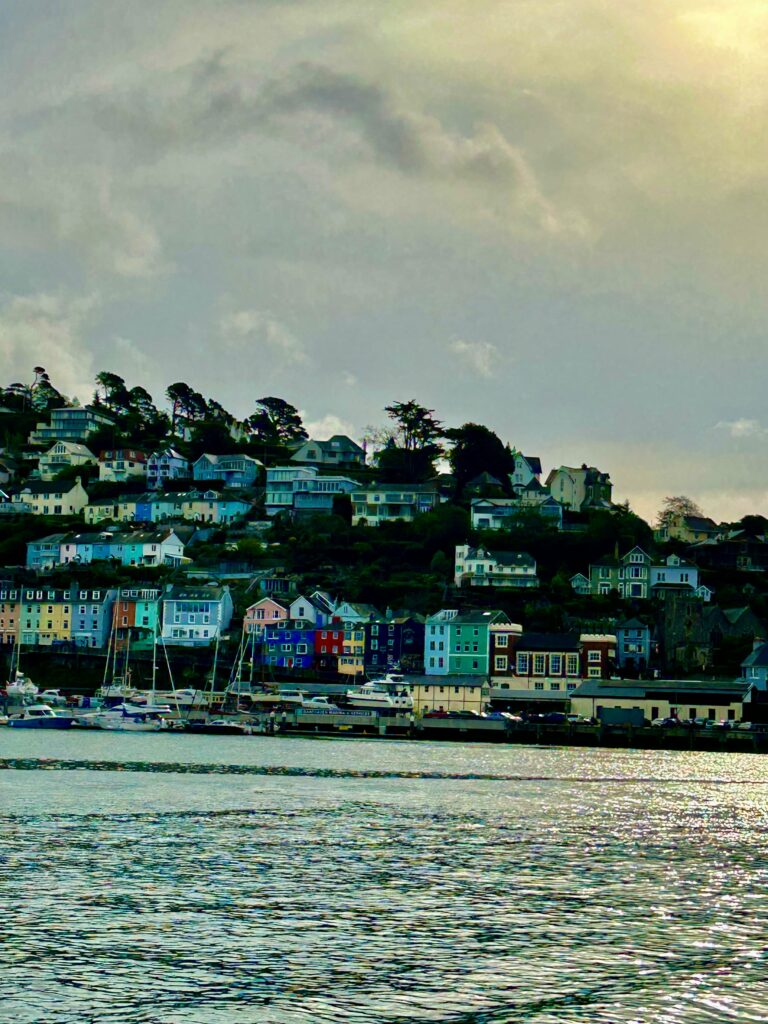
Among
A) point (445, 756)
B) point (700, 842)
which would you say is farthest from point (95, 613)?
point (700, 842)

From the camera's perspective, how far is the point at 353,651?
148 meters

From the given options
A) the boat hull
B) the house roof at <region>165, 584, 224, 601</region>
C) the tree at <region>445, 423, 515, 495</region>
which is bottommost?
the boat hull

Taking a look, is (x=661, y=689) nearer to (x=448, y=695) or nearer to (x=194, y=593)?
(x=448, y=695)

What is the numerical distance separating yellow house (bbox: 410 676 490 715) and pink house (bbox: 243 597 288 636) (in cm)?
2455

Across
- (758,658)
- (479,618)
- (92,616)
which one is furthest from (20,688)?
(758,658)

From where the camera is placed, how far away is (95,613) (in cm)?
15725

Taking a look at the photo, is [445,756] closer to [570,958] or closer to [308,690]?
[308,690]

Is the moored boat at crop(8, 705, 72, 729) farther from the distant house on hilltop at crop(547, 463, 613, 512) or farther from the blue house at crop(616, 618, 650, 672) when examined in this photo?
the distant house on hilltop at crop(547, 463, 613, 512)

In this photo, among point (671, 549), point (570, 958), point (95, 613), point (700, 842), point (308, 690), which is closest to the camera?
point (570, 958)

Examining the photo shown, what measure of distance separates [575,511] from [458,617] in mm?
51329

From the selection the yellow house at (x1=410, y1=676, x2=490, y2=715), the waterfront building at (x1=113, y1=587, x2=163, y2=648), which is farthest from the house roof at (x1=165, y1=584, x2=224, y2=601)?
the yellow house at (x1=410, y1=676, x2=490, y2=715)

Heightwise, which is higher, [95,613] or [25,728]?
[95,613]

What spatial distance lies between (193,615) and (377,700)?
31244mm

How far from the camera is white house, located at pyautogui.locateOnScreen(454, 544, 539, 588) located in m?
160
